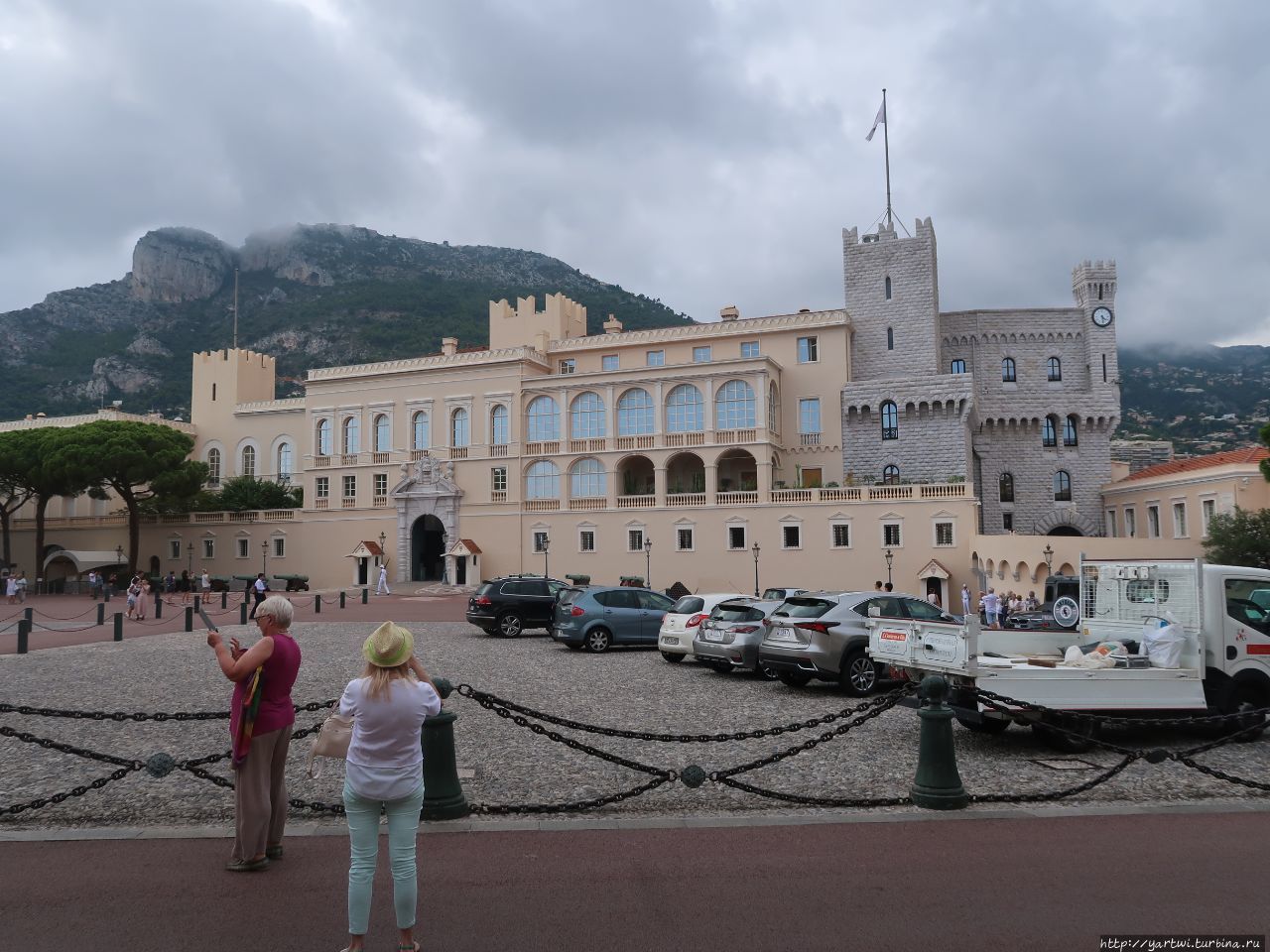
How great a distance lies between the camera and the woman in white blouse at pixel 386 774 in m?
4.60

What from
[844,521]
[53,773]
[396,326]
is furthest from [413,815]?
[396,326]

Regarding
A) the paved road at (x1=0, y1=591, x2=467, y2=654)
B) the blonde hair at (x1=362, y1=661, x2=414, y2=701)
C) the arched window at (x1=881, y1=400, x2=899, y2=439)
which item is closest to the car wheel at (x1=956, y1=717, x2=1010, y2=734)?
the blonde hair at (x1=362, y1=661, x2=414, y2=701)

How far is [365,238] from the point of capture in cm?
16838

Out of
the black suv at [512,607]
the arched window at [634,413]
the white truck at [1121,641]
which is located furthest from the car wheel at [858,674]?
the arched window at [634,413]

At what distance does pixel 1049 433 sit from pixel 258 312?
110 m

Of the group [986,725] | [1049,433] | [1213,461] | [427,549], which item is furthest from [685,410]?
[986,725]

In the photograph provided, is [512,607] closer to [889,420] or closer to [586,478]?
[586,478]

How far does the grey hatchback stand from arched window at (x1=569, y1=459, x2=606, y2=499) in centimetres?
2856

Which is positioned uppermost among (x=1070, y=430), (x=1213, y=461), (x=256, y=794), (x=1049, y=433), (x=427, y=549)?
(x=1070, y=430)

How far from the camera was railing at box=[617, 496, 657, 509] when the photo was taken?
4812cm

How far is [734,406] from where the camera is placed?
157ft

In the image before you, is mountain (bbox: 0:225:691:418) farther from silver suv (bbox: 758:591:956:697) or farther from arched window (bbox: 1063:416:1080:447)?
silver suv (bbox: 758:591:956:697)

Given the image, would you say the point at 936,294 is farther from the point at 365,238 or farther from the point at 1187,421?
the point at 365,238

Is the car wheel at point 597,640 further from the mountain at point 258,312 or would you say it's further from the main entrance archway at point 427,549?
the mountain at point 258,312
